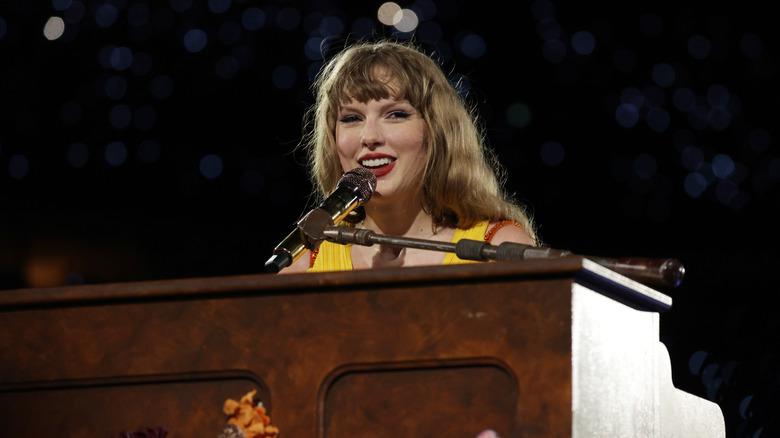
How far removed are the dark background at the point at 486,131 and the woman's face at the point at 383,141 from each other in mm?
472

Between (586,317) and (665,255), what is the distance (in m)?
2.08

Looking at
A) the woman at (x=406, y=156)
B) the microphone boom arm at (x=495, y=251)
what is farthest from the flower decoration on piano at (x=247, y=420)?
the woman at (x=406, y=156)

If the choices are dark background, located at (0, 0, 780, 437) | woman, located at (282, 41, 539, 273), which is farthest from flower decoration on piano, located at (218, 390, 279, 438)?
dark background, located at (0, 0, 780, 437)

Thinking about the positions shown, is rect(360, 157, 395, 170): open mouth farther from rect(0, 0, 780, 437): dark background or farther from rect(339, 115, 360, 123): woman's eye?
rect(0, 0, 780, 437): dark background

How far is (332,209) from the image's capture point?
5.32 ft

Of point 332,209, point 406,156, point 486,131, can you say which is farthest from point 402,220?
point 486,131

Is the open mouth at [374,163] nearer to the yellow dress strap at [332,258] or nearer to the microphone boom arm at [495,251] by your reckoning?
the yellow dress strap at [332,258]

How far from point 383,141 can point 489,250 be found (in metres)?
0.81

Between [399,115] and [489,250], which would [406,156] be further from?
[489,250]

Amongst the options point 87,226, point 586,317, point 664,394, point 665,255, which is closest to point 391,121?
point 664,394

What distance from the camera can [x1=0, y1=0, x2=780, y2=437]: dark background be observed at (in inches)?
115

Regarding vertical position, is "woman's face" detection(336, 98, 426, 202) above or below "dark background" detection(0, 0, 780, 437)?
below

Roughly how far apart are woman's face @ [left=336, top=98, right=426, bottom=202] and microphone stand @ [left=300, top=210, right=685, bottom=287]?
56 centimetres

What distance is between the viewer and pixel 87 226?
11.3ft
